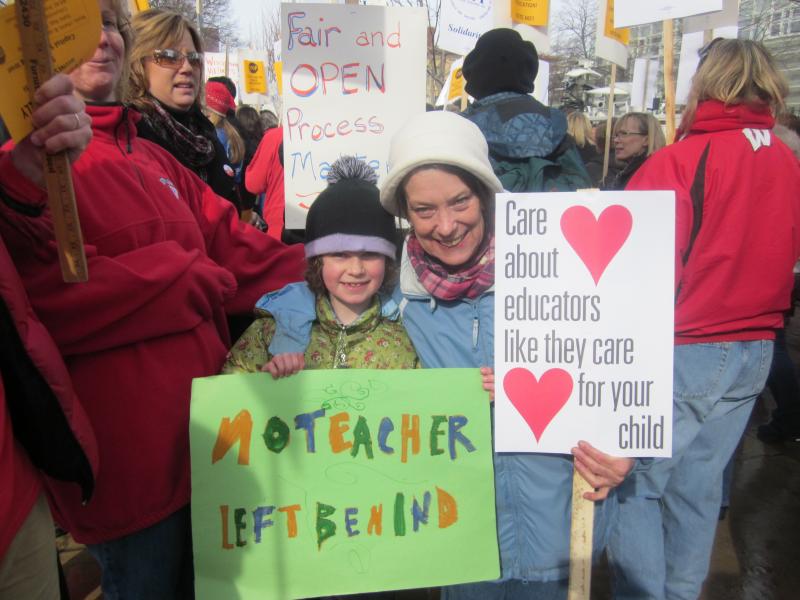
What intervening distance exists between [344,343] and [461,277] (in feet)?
1.22

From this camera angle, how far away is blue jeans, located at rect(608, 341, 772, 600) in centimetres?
204

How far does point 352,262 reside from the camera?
1.65 metres

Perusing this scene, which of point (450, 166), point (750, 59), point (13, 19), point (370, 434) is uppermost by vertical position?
point (750, 59)

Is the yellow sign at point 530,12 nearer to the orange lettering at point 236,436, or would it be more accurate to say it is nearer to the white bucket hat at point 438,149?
the white bucket hat at point 438,149

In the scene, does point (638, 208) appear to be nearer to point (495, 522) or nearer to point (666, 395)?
point (666, 395)

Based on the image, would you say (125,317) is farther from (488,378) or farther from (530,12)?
(530,12)

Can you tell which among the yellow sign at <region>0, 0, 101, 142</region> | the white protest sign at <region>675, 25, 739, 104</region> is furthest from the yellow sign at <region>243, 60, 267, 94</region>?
the yellow sign at <region>0, 0, 101, 142</region>

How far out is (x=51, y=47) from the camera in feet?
3.43

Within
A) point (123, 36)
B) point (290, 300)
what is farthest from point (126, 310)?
point (123, 36)

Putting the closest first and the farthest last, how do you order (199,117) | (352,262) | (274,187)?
(352,262), (199,117), (274,187)

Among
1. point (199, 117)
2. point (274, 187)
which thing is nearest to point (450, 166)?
point (199, 117)

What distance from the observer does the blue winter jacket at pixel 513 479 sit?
4.91 ft

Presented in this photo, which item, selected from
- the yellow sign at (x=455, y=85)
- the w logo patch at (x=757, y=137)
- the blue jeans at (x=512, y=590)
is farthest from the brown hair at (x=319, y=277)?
the yellow sign at (x=455, y=85)

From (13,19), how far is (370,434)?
1061 millimetres
